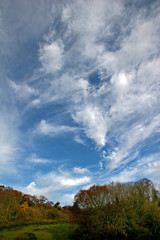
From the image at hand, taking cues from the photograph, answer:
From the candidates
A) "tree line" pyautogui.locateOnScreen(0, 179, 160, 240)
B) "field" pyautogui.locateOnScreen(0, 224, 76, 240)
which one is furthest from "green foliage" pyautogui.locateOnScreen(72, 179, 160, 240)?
"field" pyautogui.locateOnScreen(0, 224, 76, 240)

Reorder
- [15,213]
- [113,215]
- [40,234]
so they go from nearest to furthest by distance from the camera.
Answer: [113,215] < [40,234] < [15,213]

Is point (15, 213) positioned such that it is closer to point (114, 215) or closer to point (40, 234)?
point (40, 234)

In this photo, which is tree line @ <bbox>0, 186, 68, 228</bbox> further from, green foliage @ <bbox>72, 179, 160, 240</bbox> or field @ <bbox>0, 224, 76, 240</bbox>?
green foliage @ <bbox>72, 179, 160, 240</bbox>

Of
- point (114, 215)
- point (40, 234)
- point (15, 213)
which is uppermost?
point (15, 213)

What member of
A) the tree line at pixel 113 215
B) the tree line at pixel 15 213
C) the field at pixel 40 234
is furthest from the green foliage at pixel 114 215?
the tree line at pixel 15 213

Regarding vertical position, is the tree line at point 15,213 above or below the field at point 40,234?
above

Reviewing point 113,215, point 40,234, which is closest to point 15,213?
point 40,234

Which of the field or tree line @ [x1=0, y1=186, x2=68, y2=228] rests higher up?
tree line @ [x1=0, y1=186, x2=68, y2=228]

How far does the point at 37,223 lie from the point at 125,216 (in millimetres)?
31926

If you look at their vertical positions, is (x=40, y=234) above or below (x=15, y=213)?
below

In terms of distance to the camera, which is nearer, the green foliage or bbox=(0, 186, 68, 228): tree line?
the green foliage

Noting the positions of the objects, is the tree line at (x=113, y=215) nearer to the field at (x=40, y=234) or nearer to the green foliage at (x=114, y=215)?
the green foliage at (x=114, y=215)

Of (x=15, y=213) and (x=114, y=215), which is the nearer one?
(x=114, y=215)

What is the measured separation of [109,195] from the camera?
25.6 metres
